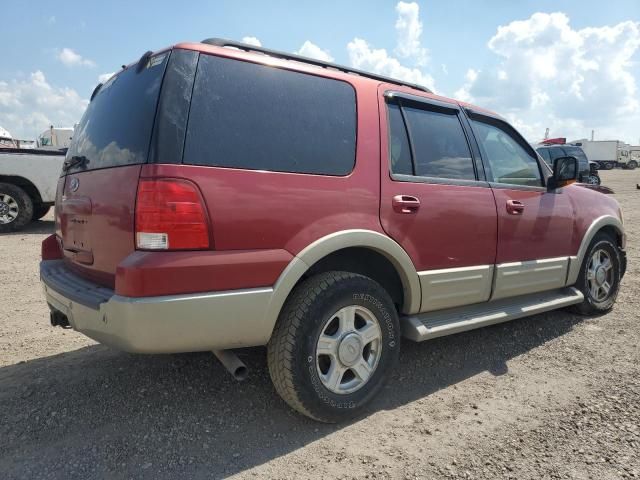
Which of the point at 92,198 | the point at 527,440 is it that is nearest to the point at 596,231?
the point at 527,440

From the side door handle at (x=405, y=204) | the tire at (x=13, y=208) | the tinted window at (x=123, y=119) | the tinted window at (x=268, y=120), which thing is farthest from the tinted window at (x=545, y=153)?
the tinted window at (x=123, y=119)

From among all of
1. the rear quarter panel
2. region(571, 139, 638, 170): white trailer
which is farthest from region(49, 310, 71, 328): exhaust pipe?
region(571, 139, 638, 170): white trailer

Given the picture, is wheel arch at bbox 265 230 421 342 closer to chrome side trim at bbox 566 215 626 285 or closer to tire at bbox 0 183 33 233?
chrome side trim at bbox 566 215 626 285

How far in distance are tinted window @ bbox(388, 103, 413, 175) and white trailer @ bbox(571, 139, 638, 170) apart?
181 feet

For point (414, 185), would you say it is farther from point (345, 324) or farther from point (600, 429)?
point (600, 429)

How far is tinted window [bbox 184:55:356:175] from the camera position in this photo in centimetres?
217

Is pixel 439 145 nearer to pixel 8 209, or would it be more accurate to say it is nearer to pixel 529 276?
pixel 529 276

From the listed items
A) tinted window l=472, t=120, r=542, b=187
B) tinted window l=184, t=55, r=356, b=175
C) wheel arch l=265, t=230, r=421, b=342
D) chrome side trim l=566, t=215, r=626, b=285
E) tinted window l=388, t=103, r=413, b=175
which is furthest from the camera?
chrome side trim l=566, t=215, r=626, b=285

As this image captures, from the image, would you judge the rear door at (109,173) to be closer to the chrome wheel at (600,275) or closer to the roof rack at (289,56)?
the roof rack at (289,56)

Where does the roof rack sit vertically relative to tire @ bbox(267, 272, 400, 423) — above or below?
above

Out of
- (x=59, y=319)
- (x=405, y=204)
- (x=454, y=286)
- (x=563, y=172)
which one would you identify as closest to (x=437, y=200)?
(x=405, y=204)

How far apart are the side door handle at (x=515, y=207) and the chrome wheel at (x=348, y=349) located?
1.48m

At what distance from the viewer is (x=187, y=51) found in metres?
2.22

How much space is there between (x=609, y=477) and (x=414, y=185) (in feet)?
5.85
